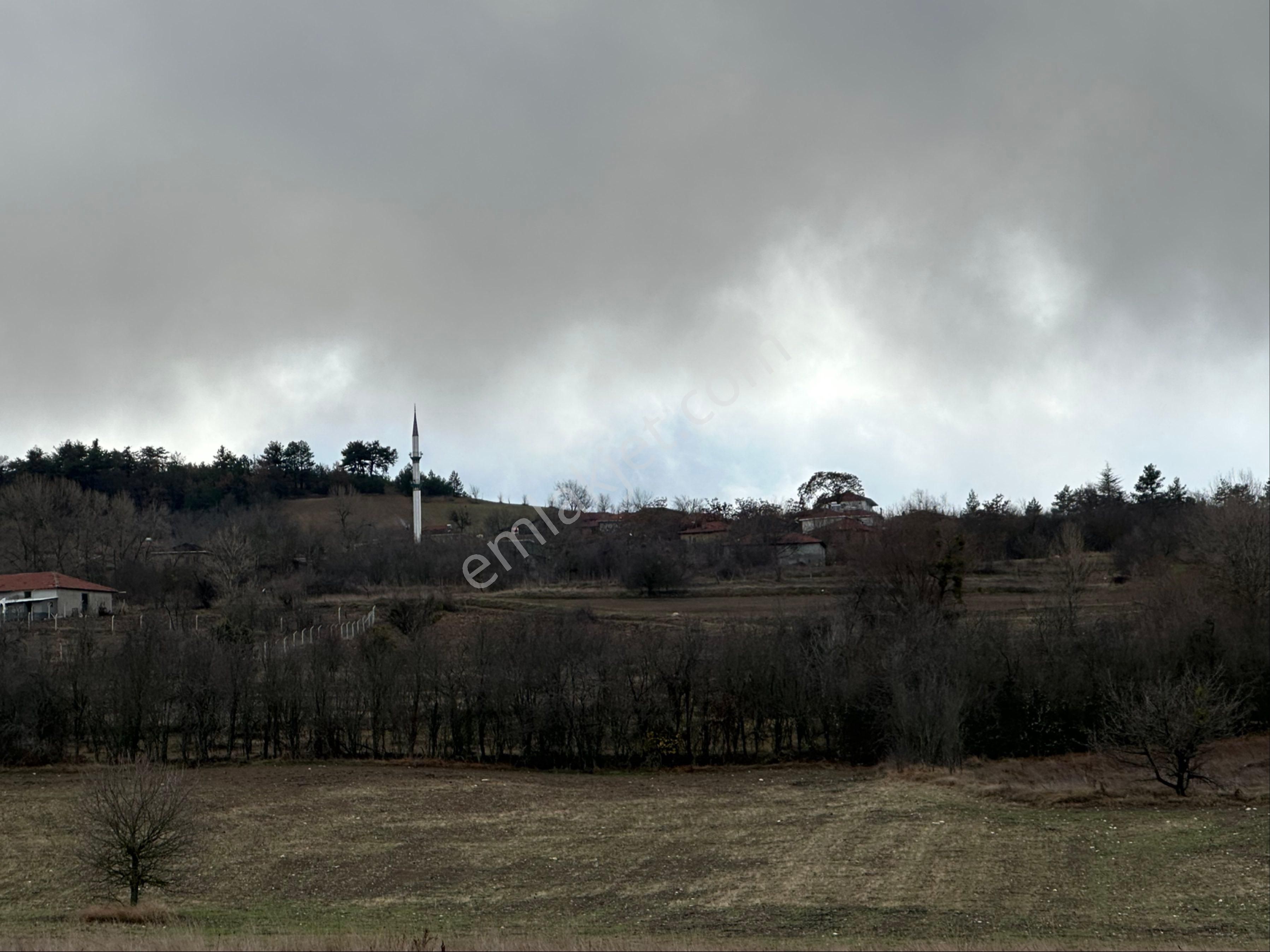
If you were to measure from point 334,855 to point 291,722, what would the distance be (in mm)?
18882

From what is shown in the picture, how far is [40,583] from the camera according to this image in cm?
7056

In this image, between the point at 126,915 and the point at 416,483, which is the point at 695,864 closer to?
the point at 126,915

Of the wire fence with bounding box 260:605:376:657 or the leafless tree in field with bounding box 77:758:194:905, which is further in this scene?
the wire fence with bounding box 260:605:376:657

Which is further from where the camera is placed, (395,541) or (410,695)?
(395,541)

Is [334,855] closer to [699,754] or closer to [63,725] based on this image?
[699,754]

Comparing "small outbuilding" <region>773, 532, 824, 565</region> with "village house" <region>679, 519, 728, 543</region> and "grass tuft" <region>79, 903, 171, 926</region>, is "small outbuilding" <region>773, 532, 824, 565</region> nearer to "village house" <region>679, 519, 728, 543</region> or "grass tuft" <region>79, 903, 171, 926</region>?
"village house" <region>679, 519, 728, 543</region>

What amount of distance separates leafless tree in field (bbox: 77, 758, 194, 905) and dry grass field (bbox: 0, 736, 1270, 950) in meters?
0.97

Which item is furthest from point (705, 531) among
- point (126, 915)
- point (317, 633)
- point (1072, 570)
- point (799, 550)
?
point (126, 915)

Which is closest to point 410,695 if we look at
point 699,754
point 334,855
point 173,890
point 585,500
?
point 699,754

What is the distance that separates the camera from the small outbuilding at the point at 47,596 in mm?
68562

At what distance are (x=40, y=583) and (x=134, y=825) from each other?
62503 millimetres

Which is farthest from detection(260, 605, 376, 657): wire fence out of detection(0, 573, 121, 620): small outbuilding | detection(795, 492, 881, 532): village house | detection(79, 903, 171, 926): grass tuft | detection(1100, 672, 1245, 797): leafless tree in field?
detection(795, 492, 881, 532): village house

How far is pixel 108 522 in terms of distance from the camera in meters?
95.1

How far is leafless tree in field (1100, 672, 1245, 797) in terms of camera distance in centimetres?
2873
